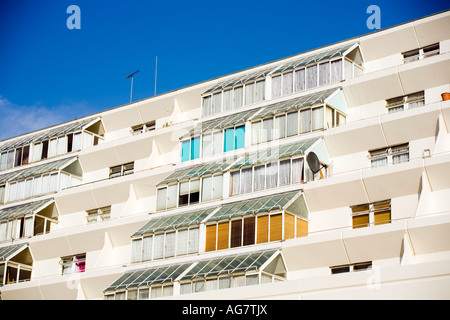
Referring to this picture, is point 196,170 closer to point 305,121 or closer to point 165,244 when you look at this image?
point 165,244

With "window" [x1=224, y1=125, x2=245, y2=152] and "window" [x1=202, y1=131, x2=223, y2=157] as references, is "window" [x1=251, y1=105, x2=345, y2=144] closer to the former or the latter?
"window" [x1=224, y1=125, x2=245, y2=152]

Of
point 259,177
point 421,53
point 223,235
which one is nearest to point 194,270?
point 223,235

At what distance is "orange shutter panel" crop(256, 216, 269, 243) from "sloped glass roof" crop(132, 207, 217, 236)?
3.81 m

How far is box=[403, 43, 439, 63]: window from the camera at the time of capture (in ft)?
144

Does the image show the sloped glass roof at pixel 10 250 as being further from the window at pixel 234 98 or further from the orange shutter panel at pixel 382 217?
the orange shutter panel at pixel 382 217

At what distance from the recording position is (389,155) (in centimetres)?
4072

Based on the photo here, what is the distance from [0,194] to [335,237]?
28.0 m

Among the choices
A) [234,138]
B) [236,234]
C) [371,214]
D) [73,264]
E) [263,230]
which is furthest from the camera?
[73,264]

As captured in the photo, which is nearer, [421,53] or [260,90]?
[421,53]

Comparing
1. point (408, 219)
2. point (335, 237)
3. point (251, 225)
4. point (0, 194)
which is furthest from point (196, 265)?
point (0, 194)

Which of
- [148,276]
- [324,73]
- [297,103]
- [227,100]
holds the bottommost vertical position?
[148,276]

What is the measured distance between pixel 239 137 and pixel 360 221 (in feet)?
31.4

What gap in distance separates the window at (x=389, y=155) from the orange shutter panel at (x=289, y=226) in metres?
5.20

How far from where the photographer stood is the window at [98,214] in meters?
51.1
